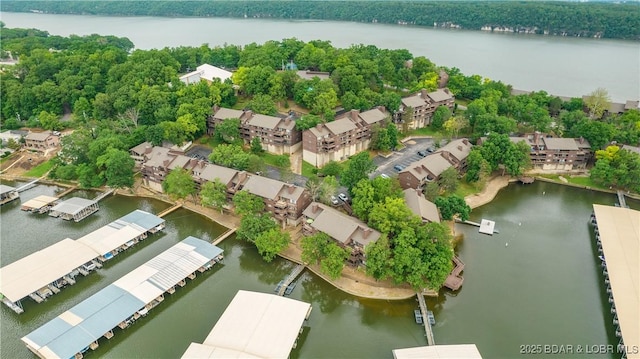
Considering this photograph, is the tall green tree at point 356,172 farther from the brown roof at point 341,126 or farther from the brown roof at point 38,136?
the brown roof at point 38,136

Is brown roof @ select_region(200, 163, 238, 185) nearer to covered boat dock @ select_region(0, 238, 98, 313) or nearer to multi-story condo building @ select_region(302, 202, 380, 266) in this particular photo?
multi-story condo building @ select_region(302, 202, 380, 266)

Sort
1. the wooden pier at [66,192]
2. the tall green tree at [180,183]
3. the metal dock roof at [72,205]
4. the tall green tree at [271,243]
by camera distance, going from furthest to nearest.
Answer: the wooden pier at [66,192] < the metal dock roof at [72,205] < the tall green tree at [180,183] < the tall green tree at [271,243]

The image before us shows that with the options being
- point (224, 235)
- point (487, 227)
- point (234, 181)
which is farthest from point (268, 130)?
point (487, 227)

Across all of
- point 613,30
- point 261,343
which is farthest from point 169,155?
point 613,30

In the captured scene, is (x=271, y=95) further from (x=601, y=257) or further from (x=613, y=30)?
(x=613, y=30)

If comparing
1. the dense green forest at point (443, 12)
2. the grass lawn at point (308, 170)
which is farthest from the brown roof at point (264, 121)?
the dense green forest at point (443, 12)

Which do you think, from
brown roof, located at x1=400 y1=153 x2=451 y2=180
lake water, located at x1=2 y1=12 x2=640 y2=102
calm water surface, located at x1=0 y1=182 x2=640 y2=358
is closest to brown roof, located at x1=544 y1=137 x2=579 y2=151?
calm water surface, located at x1=0 y1=182 x2=640 y2=358
